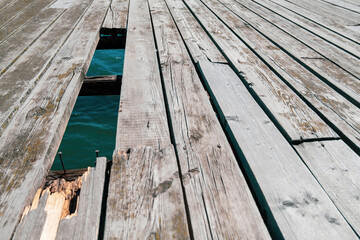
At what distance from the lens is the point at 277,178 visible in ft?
4.53

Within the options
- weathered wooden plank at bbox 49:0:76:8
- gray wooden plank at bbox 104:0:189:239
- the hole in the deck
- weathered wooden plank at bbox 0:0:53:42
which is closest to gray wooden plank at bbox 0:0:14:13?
weathered wooden plank at bbox 0:0:53:42

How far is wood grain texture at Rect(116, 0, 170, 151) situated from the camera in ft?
5.29

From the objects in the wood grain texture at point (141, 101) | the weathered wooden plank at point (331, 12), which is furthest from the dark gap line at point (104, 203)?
the weathered wooden plank at point (331, 12)

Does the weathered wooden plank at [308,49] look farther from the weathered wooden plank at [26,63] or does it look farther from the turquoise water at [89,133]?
the turquoise water at [89,133]

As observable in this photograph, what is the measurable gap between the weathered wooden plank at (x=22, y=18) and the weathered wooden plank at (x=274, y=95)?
2403 millimetres

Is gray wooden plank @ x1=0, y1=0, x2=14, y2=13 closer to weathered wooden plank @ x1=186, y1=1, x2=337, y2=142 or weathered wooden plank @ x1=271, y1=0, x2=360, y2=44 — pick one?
weathered wooden plank @ x1=186, y1=1, x2=337, y2=142

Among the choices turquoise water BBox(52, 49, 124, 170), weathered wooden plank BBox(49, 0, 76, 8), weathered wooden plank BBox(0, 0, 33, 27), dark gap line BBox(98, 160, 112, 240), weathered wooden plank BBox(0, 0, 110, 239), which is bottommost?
turquoise water BBox(52, 49, 124, 170)

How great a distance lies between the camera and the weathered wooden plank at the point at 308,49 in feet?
7.84

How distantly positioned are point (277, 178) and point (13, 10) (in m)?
4.35

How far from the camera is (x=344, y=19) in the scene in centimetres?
426

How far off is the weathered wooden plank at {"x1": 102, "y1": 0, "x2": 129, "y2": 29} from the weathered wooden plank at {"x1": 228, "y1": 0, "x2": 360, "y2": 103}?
1.56m

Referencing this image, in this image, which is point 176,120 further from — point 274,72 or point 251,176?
point 274,72

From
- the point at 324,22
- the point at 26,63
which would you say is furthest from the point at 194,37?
the point at 324,22

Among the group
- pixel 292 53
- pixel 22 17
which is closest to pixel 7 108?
pixel 22 17
